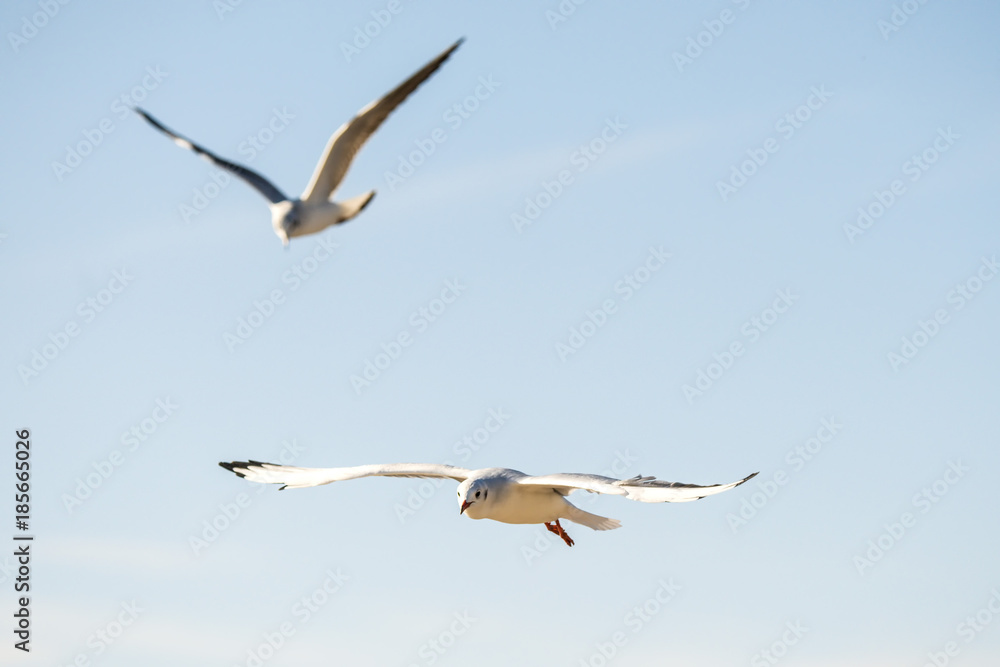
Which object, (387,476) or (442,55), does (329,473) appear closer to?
(387,476)

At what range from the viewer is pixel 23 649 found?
20.5m

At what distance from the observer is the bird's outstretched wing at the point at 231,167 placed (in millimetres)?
17234

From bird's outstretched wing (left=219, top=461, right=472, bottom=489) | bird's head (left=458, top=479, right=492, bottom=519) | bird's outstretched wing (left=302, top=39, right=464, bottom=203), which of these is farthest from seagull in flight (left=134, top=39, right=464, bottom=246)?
bird's outstretched wing (left=219, top=461, right=472, bottom=489)

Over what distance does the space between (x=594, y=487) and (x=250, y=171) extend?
578 cm

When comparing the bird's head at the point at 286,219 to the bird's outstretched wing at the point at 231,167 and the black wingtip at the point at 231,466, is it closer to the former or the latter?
the bird's outstretched wing at the point at 231,167

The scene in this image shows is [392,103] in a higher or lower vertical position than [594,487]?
higher

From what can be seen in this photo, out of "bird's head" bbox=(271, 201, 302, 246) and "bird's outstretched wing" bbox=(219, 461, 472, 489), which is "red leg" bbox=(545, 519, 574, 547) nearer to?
"bird's outstretched wing" bbox=(219, 461, 472, 489)

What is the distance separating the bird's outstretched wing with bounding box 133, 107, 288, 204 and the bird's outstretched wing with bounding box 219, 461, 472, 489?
4.77m

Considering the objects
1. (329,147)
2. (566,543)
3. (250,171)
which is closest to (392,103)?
(329,147)

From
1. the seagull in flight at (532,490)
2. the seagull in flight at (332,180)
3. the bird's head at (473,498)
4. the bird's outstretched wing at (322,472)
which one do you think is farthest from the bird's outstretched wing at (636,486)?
the seagull in flight at (332,180)

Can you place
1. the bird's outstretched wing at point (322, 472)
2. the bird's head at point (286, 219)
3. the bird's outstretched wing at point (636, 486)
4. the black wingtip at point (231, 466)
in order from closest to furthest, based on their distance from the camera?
the bird's head at point (286, 219)
the bird's outstretched wing at point (636, 486)
the bird's outstretched wing at point (322, 472)
the black wingtip at point (231, 466)

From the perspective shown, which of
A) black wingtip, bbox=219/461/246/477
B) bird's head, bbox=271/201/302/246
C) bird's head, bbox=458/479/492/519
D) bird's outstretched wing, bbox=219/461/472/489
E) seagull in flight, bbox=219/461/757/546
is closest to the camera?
bird's head, bbox=271/201/302/246

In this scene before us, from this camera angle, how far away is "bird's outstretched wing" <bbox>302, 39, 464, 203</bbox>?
1669 cm

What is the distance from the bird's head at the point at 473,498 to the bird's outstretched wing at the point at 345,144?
13.6ft
